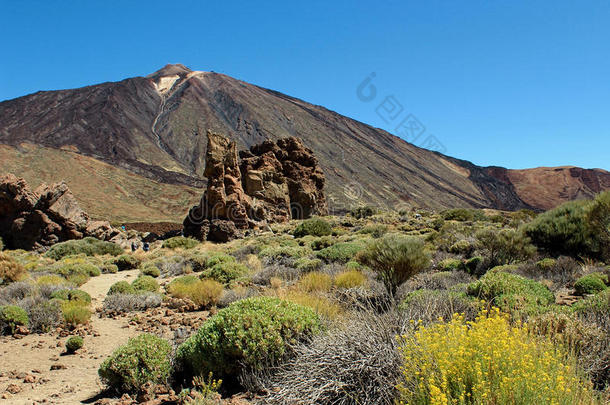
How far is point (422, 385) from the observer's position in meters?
2.34

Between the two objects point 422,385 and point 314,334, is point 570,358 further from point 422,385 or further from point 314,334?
point 314,334

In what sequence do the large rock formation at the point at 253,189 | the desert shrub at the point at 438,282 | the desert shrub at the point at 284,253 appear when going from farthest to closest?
1. the large rock formation at the point at 253,189
2. the desert shrub at the point at 284,253
3. the desert shrub at the point at 438,282

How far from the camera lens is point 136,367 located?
4117 mm

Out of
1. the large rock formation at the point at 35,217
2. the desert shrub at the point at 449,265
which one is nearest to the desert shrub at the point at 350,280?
the desert shrub at the point at 449,265

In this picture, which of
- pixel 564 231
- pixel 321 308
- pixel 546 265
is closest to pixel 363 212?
pixel 564 231

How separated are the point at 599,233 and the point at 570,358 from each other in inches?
305

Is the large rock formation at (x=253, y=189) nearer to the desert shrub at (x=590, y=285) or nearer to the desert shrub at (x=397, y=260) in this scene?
the desert shrub at (x=397, y=260)

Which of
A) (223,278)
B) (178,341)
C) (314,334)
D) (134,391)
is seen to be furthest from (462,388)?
(223,278)

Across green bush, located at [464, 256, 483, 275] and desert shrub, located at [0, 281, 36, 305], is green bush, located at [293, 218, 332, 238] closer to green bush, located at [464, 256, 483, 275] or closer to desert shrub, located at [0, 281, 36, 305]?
green bush, located at [464, 256, 483, 275]

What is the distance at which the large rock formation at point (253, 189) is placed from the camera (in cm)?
2147

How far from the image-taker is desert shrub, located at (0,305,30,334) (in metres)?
6.32

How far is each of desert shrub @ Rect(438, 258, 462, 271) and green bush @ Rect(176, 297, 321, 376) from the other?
6656mm

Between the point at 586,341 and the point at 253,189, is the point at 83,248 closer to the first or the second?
the point at 253,189

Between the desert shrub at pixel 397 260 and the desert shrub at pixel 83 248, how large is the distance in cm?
1539
